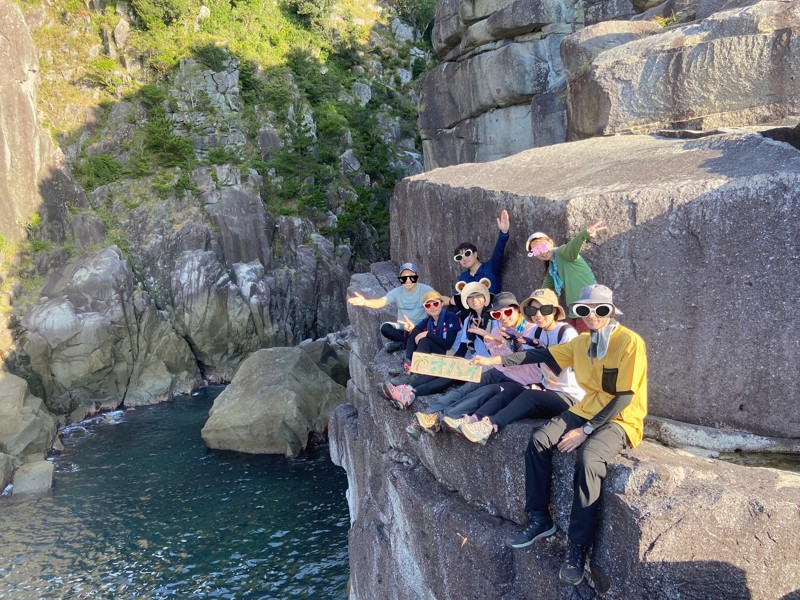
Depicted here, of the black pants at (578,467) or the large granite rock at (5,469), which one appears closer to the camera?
the black pants at (578,467)

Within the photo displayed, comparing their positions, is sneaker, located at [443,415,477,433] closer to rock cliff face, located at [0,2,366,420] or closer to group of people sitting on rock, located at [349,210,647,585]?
group of people sitting on rock, located at [349,210,647,585]

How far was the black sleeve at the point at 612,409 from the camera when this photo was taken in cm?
450

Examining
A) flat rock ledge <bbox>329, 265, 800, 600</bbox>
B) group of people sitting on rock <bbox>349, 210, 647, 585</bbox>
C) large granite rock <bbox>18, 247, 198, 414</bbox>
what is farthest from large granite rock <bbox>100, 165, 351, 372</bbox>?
group of people sitting on rock <bbox>349, 210, 647, 585</bbox>

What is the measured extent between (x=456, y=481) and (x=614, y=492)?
2095 mm

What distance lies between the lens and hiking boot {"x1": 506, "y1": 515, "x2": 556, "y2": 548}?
4.89 m

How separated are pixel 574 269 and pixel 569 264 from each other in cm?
7

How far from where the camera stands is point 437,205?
939 cm

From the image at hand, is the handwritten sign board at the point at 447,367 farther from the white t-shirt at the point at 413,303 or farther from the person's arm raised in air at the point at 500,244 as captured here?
the white t-shirt at the point at 413,303

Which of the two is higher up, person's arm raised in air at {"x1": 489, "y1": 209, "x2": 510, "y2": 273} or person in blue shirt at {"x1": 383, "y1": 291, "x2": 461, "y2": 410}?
person's arm raised in air at {"x1": 489, "y1": 209, "x2": 510, "y2": 273}

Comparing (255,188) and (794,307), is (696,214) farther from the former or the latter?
(255,188)

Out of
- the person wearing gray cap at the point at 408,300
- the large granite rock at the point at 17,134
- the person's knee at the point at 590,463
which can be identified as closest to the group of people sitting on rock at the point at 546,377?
the person's knee at the point at 590,463

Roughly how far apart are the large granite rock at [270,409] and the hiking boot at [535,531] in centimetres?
1423

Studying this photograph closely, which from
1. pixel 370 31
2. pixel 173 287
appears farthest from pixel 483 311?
pixel 370 31

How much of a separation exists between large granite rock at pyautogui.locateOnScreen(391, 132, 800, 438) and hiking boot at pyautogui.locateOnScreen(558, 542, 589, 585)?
1.87 meters
